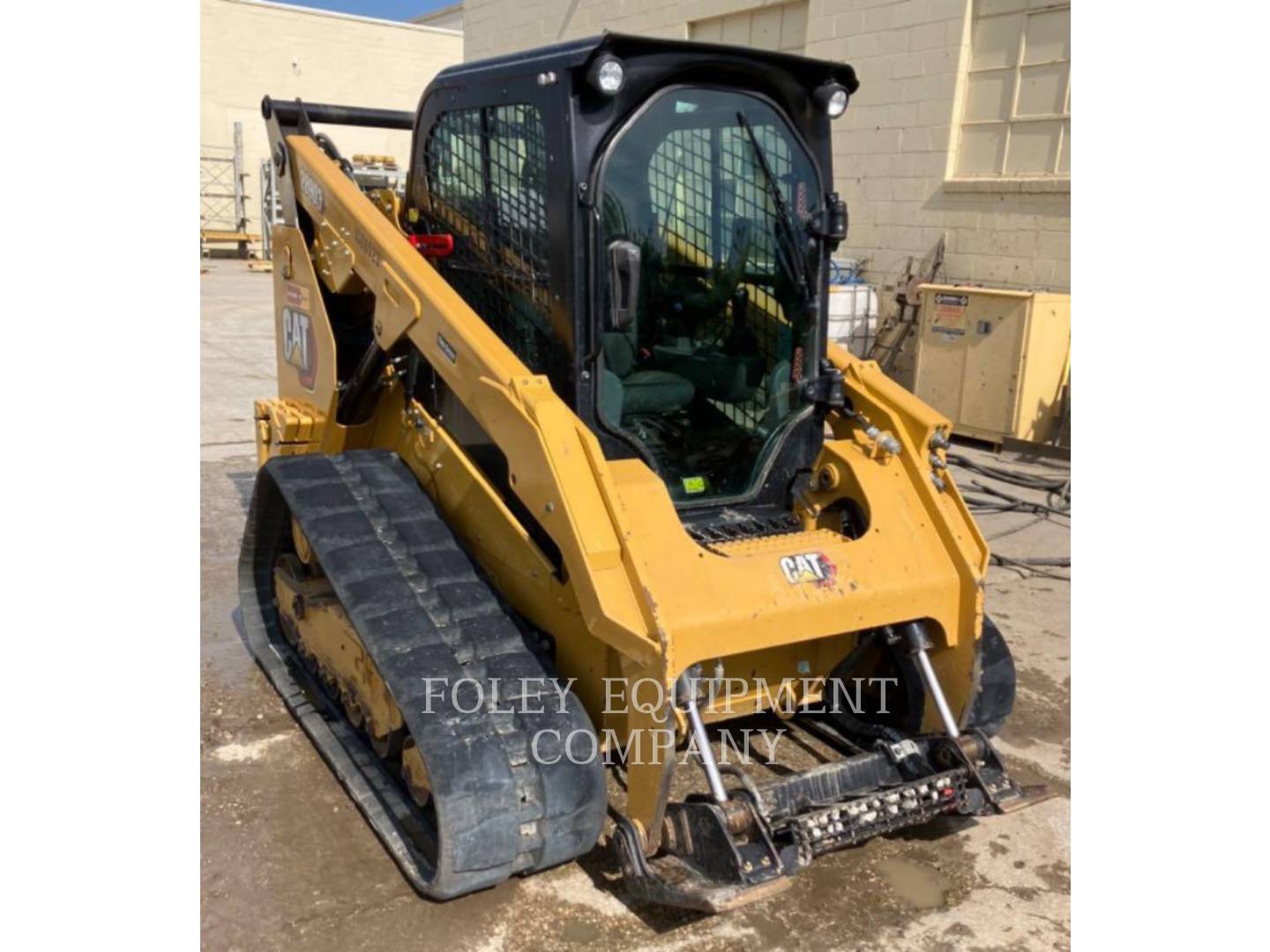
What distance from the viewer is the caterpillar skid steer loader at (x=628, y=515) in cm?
302

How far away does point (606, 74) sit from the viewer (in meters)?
3.18

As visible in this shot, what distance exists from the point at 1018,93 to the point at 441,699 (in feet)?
26.7

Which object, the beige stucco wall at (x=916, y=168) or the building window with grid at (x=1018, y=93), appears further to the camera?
the beige stucco wall at (x=916, y=168)

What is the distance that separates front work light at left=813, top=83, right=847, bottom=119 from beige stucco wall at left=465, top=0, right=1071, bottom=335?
587 cm

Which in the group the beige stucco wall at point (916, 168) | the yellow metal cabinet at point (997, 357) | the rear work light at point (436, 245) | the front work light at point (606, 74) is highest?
the beige stucco wall at point (916, 168)

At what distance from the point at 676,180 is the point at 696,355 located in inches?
23.8

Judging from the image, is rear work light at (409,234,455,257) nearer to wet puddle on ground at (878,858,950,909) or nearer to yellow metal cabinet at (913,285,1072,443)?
wet puddle on ground at (878,858,950,909)

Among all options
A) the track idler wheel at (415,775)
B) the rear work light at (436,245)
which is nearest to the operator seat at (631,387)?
the rear work light at (436,245)

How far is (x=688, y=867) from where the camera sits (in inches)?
116

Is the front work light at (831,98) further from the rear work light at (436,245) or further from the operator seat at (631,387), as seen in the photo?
the rear work light at (436,245)

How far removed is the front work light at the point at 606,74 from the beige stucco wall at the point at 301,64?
2447 centimetres

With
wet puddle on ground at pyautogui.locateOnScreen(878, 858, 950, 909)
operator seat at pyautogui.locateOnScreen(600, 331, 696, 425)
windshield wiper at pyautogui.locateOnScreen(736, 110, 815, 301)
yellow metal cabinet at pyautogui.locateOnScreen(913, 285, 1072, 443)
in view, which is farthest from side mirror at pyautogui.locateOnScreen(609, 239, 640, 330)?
yellow metal cabinet at pyautogui.locateOnScreen(913, 285, 1072, 443)

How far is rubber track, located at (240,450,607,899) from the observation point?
117 inches

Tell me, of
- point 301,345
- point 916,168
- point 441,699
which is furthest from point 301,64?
point 441,699
